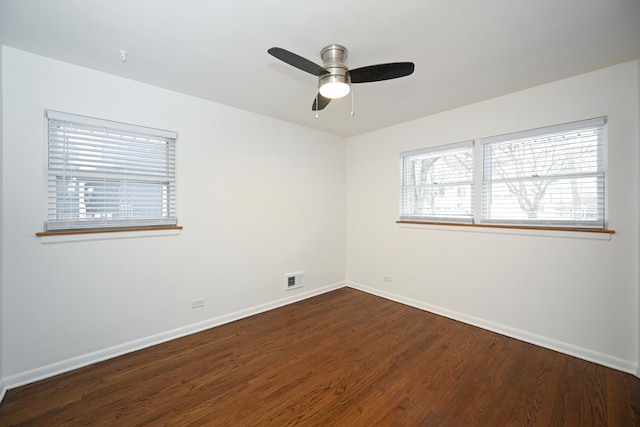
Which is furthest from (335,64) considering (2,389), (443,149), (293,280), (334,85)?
(2,389)

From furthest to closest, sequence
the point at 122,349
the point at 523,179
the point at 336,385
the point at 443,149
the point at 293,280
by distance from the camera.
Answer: the point at 293,280 → the point at 443,149 → the point at 523,179 → the point at 122,349 → the point at 336,385

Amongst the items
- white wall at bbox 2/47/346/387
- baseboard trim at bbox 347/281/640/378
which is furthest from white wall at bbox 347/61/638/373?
white wall at bbox 2/47/346/387

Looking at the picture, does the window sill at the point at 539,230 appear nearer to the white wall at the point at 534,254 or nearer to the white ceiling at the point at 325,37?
the white wall at the point at 534,254

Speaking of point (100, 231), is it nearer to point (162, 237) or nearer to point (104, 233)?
point (104, 233)

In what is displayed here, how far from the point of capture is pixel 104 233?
7.60 feet

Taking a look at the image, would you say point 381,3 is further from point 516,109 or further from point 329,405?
point 329,405

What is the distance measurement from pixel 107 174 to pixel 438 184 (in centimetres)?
364

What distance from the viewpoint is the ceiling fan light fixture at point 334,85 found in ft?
6.03

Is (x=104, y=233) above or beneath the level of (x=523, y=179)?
beneath

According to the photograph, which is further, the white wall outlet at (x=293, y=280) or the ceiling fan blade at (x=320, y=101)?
the white wall outlet at (x=293, y=280)

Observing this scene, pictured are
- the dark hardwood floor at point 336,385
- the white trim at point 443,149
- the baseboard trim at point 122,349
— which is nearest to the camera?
the dark hardwood floor at point 336,385

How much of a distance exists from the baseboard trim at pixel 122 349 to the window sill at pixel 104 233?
1.01 meters

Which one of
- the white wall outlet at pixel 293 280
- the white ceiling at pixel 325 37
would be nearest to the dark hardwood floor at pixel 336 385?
the white wall outlet at pixel 293 280

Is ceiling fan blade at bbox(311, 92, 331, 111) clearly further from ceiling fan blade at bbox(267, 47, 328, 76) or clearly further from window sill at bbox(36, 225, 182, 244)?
window sill at bbox(36, 225, 182, 244)
